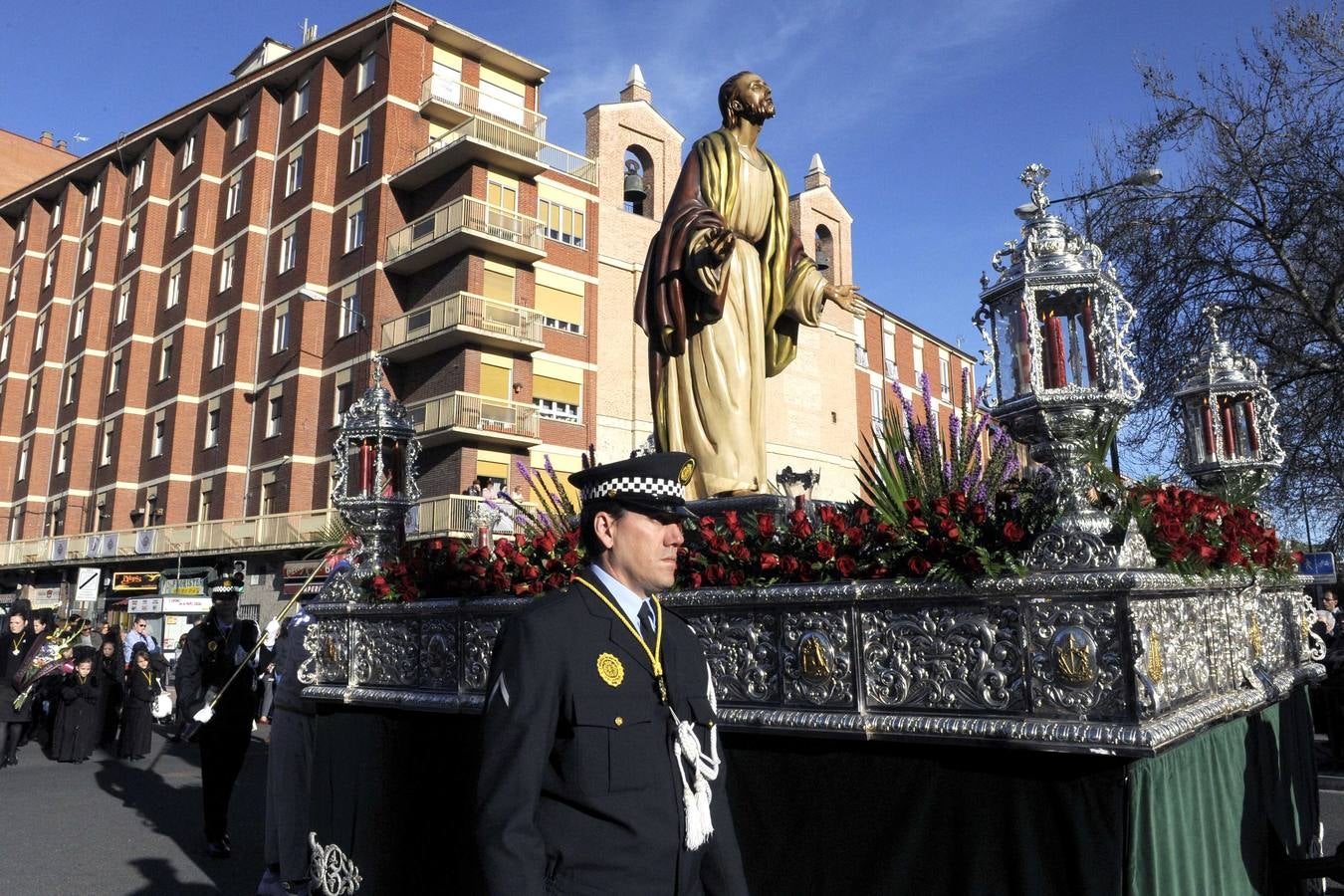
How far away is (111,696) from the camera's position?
16109 millimetres

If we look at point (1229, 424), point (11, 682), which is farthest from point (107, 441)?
point (1229, 424)

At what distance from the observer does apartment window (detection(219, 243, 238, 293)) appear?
36.5 m

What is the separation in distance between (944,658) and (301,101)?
36.9m

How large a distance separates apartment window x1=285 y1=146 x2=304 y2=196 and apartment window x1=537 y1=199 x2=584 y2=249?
8956 mm

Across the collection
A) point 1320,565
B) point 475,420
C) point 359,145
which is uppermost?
point 359,145

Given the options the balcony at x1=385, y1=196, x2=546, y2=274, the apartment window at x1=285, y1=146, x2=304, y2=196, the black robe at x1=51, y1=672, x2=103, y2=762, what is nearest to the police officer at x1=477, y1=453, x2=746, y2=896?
the black robe at x1=51, y1=672, x2=103, y2=762

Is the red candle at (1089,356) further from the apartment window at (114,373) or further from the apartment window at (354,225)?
the apartment window at (114,373)

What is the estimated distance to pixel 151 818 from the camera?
982 cm

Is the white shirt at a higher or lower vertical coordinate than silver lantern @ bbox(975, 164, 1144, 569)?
lower

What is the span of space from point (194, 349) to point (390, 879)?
35.8m

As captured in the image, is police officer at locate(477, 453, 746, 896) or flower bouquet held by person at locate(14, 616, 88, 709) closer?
police officer at locate(477, 453, 746, 896)

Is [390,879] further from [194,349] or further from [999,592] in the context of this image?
[194,349]

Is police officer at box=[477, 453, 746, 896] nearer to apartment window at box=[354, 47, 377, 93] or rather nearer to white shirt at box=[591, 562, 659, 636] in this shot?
white shirt at box=[591, 562, 659, 636]

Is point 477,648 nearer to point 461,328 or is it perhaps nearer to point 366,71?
point 461,328
